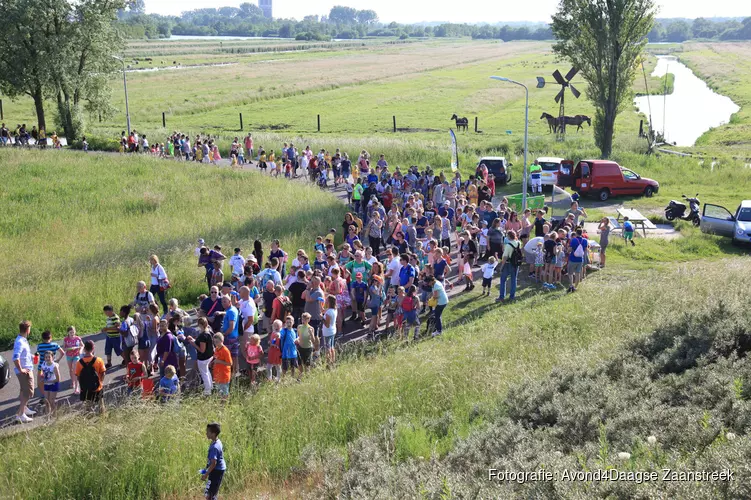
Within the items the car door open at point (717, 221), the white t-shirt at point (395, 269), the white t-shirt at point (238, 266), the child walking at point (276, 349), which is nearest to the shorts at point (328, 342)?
the child walking at point (276, 349)

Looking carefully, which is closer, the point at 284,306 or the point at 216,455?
the point at 216,455

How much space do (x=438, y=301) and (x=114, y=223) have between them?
44.2 ft

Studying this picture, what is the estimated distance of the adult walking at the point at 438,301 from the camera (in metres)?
14.1

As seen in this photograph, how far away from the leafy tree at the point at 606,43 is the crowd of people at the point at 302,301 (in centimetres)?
1877

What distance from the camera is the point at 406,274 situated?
49.4 ft

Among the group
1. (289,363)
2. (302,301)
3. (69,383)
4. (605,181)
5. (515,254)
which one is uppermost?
(605,181)

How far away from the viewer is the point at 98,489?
8898mm

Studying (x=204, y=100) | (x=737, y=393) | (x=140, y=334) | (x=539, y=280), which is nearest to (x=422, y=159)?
(x=539, y=280)

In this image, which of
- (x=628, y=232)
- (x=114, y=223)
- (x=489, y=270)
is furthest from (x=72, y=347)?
(x=628, y=232)

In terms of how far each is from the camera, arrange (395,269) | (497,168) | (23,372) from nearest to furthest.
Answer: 1. (23,372)
2. (395,269)
3. (497,168)

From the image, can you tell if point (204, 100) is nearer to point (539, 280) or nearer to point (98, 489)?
point (539, 280)

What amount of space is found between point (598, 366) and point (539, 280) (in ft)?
25.5

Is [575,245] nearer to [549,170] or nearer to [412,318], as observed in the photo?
[412,318]

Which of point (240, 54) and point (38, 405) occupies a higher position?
point (240, 54)
